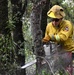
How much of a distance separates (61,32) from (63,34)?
8cm

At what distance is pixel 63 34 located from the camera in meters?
5.38

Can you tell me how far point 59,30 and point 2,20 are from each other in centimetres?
126

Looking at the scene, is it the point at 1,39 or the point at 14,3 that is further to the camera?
the point at 14,3

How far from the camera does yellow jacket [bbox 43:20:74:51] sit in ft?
17.6

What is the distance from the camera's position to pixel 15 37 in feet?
23.1

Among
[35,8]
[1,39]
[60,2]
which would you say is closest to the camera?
[1,39]

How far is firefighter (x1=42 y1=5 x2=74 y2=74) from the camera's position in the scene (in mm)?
5387

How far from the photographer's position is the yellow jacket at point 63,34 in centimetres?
537

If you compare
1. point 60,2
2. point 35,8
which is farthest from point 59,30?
point 60,2

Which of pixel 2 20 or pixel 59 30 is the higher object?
pixel 2 20

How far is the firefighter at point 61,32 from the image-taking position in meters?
5.39

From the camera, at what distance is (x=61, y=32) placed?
5.45m

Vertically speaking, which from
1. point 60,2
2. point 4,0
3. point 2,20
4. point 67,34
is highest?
point 4,0

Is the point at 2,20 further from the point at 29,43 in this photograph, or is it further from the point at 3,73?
the point at 29,43
